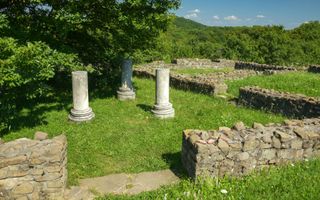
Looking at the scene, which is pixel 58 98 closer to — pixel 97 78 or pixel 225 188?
pixel 97 78

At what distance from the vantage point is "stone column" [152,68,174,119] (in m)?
11.8

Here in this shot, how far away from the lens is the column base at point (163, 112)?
1173 cm

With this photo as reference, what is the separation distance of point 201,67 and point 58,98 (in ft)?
59.3

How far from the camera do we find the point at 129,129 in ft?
34.4

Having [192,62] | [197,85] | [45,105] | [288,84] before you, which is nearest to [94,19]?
[45,105]

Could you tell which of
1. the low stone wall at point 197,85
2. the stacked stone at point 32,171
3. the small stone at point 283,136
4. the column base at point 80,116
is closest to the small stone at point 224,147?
the small stone at point 283,136

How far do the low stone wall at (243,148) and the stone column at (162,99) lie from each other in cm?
413

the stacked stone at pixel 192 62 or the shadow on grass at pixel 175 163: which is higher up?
the stacked stone at pixel 192 62

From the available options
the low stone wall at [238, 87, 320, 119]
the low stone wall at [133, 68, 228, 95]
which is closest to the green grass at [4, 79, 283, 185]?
the low stone wall at [238, 87, 320, 119]

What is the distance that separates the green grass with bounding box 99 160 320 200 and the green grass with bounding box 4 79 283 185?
129cm

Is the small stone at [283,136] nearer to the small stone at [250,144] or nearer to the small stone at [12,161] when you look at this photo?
the small stone at [250,144]

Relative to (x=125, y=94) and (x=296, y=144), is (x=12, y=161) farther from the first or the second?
(x=125, y=94)

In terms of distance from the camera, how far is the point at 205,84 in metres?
16.1

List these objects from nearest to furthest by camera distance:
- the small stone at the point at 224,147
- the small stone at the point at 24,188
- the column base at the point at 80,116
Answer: the small stone at the point at 24,188 < the small stone at the point at 224,147 < the column base at the point at 80,116
